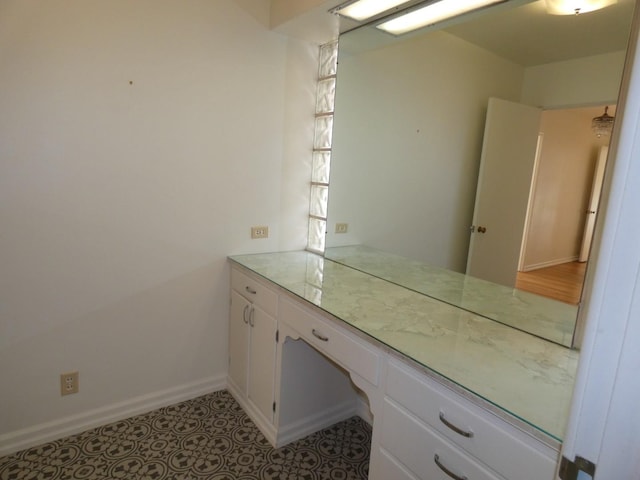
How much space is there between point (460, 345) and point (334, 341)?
1.72 feet

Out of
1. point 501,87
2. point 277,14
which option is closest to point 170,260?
point 277,14

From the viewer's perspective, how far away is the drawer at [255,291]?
2.09 metres

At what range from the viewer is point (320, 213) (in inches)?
106

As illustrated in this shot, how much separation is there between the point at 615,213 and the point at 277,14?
2337 millimetres

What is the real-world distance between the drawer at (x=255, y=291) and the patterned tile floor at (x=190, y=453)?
0.74 meters

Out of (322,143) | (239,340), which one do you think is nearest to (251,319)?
(239,340)

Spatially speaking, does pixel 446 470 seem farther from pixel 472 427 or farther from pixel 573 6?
pixel 573 6

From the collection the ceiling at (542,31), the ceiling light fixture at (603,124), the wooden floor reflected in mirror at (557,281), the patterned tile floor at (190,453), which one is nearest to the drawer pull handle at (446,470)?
the wooden floor reflected in mirror at (557,281)

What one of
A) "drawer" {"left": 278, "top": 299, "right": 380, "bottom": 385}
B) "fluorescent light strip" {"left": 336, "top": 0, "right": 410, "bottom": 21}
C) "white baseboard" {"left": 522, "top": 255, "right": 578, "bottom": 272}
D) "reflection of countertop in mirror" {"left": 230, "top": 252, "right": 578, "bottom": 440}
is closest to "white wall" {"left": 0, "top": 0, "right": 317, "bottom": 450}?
"fluorescent light strip" {"left": 336, "top": 0, "right": 410, "bottom": 21}

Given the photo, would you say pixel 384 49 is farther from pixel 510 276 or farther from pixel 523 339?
pixel 523 339

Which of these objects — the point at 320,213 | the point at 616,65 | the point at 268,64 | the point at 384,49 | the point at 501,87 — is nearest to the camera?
the point at 616,65

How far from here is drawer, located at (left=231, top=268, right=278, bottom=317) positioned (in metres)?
2.09

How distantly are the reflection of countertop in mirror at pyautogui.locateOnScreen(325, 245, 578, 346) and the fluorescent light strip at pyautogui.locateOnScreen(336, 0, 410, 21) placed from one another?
1.33 metres

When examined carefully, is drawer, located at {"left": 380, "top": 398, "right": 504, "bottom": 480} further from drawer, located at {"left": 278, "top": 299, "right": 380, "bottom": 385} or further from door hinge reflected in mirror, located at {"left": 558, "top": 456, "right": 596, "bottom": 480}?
door hinge reflected in mirror, located at {"left": 558, "top": 456, "right": 596, "bottom": 480}
